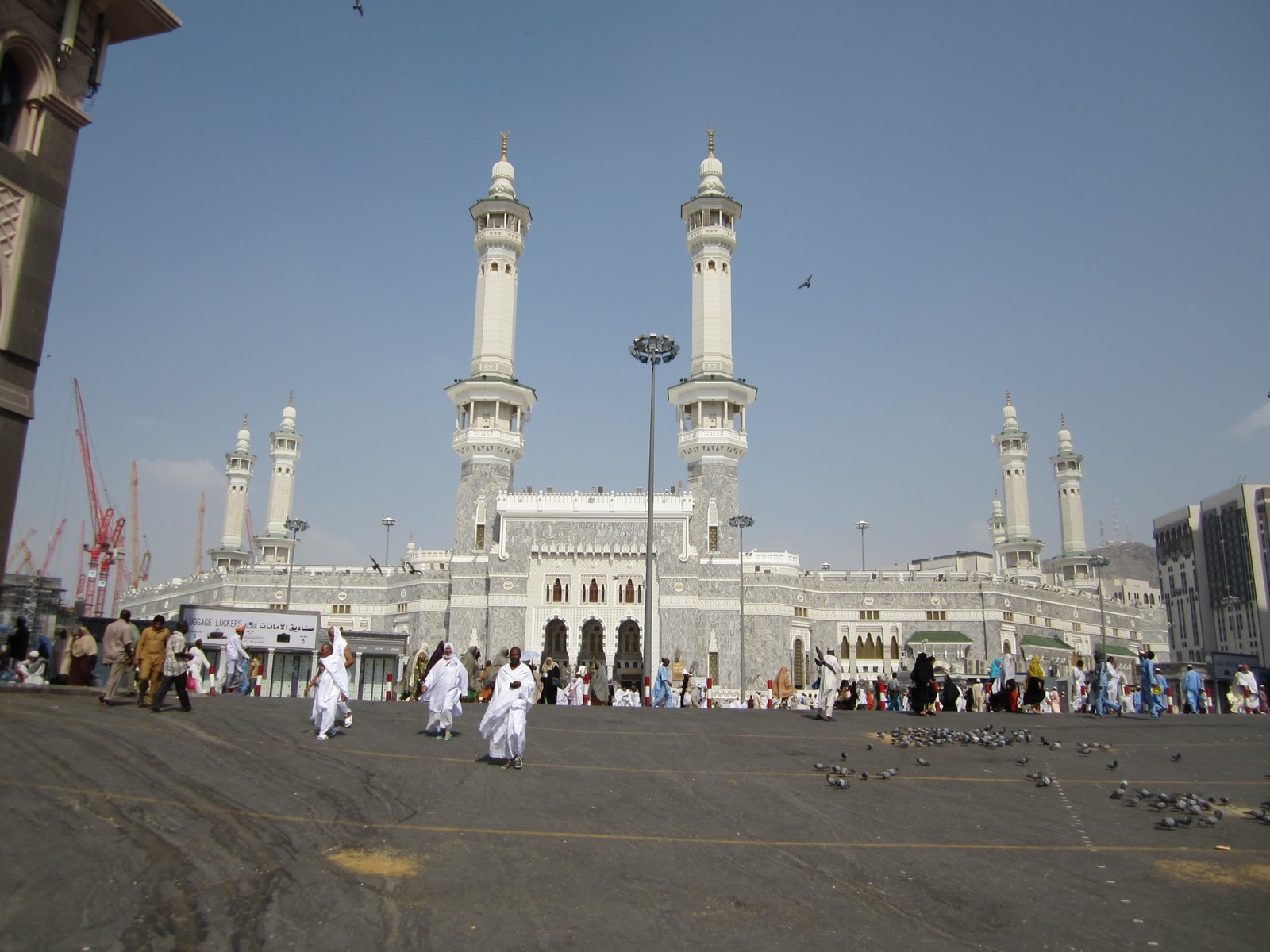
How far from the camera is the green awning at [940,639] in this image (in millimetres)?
57875

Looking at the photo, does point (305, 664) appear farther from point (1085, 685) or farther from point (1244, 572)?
point (1244, 572)

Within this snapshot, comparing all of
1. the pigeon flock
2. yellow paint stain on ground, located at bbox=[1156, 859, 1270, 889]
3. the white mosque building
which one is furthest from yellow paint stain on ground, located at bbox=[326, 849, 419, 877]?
the white mosque building

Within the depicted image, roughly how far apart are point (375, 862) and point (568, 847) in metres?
1.88

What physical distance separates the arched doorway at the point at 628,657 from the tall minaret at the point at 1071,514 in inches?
1582

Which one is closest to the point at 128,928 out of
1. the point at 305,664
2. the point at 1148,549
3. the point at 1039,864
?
the point at 1039,864

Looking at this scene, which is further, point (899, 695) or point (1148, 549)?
point (1148, 549)

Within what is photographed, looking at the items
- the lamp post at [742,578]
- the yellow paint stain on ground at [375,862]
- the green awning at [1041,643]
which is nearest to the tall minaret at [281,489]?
the lamp post at [742,578]

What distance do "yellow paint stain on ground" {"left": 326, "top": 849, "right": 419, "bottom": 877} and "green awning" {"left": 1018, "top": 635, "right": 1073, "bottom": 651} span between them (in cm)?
5695

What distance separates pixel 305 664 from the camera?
112 feet

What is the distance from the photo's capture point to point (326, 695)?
14711 mm

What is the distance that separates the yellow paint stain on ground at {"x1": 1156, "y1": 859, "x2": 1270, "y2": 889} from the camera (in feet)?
30.7

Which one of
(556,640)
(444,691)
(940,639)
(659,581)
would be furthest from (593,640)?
(444,691)

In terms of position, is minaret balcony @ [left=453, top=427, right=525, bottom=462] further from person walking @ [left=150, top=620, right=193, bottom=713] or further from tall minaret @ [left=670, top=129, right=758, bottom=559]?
person walking @ [left=150, top=620, right=193, bottom=713]

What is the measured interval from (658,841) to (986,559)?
11200 cm
